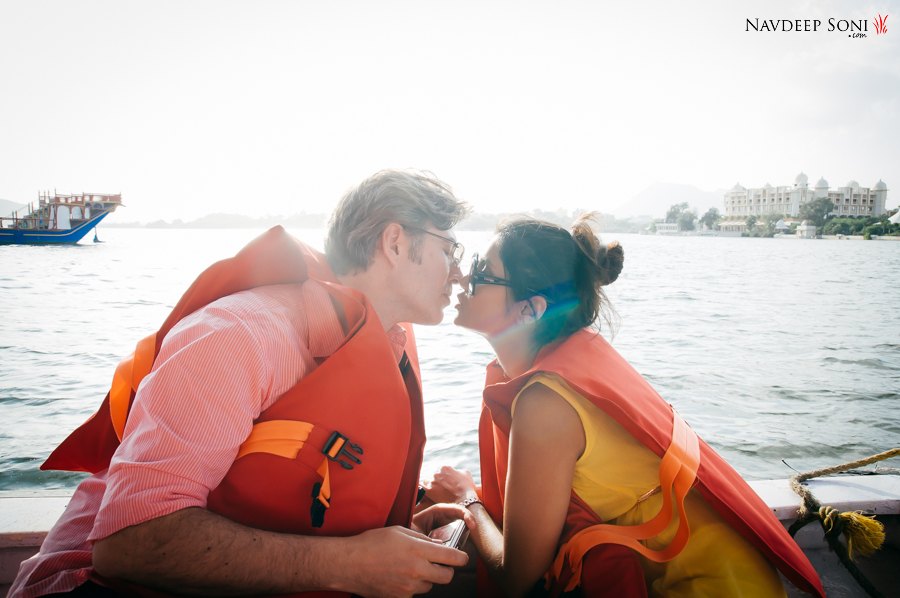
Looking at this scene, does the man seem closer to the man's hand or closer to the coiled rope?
the man's hand

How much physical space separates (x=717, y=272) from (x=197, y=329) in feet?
104

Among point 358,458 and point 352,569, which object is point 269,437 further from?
point 352,569

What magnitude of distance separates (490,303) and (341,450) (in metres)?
1.06

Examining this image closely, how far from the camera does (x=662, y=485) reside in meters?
1.64

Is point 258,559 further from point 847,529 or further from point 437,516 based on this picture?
point 847,529

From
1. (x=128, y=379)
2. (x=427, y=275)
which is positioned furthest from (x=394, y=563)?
(x=427, y=275)

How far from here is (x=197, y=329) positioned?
1.33m

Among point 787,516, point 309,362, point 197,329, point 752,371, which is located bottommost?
point 752,371

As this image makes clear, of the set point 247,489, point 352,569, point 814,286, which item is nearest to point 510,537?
point 352,569

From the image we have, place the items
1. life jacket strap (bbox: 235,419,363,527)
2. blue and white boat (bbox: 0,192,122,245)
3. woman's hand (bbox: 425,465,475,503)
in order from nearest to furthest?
life jacket strap (bbox: 235,419,363,527)
woman's hand (bbox: 425,465,475,503)
blue and white boat (bbox: 0,192,122,245)

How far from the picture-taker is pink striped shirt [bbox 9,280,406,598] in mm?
1187

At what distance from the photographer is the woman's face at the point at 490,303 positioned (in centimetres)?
A: 228

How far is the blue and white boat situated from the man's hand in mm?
48439

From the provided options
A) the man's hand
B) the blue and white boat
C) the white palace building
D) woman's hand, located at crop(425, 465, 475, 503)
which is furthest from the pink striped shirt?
the white palace building
